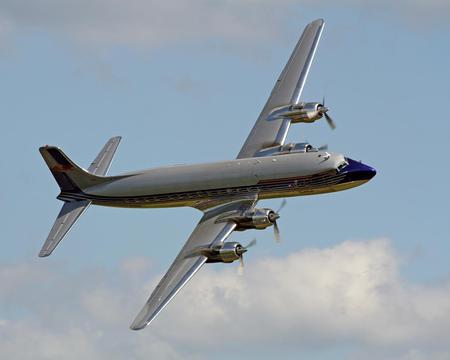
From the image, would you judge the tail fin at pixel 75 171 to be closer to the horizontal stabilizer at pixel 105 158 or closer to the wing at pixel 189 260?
the horizontal stabilizer at pixel 105 158

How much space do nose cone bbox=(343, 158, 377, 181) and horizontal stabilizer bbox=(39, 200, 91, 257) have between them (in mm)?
19857

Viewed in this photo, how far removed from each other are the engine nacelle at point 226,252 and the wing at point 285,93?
12.2m

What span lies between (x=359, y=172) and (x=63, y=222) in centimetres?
2156

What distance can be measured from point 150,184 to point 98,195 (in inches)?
185

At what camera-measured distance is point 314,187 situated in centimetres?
8762

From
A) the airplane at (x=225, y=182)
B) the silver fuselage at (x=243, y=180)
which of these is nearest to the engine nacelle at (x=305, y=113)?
the airplane at (x=225, y=182)

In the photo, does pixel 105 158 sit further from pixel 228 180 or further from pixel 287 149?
pixel 287 149

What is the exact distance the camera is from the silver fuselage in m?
87.2

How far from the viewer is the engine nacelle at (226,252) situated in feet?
267

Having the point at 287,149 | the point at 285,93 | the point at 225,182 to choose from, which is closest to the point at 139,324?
the point at 225,182

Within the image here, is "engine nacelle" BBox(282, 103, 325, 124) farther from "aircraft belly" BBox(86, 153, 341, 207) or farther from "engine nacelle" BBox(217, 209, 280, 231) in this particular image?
"engine nacelle" BBox(217, 209, 280, 231)

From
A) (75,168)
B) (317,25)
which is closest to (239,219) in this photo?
(75,168)

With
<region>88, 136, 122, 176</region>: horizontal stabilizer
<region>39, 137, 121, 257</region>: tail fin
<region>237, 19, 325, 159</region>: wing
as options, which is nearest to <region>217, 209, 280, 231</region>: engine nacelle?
<region>237, 19, 325, 159</region>: wing

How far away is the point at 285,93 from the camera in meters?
96.6
